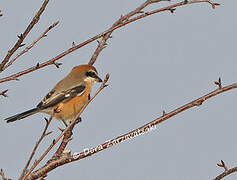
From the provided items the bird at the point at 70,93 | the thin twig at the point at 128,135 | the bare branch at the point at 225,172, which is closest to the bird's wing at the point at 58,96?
the bird at the point at 70,93

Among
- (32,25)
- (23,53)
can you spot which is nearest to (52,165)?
(23,53)

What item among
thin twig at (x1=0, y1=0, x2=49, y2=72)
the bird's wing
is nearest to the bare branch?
thin twig at (x1=0, y1=0, x2=49, y2=72)

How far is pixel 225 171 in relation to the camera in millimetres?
1798

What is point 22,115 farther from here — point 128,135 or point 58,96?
point 128,135

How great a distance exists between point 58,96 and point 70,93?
16 centimetres

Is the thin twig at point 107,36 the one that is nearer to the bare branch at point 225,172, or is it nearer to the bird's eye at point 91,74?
the bird's eye at point 91,74

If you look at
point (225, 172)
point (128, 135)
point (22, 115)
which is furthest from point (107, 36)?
point (225, 172)

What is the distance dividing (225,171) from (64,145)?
123cm

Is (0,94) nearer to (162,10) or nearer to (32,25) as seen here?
(32,25)

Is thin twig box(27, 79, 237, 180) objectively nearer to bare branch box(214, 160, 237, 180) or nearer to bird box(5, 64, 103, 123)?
bare branch box(214, 160, 237, 180)

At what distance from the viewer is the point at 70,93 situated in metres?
3.99

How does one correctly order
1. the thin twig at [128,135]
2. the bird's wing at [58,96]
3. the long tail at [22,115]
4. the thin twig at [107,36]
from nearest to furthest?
the thin twig at [128,135], the thin twig at [107,36], the long tail at [22,115], the bird's wing at [58,96]

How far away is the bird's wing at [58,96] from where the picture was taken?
12.4 feet

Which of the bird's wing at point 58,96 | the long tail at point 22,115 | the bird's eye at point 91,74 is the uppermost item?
the bird's eye at point 91,74
